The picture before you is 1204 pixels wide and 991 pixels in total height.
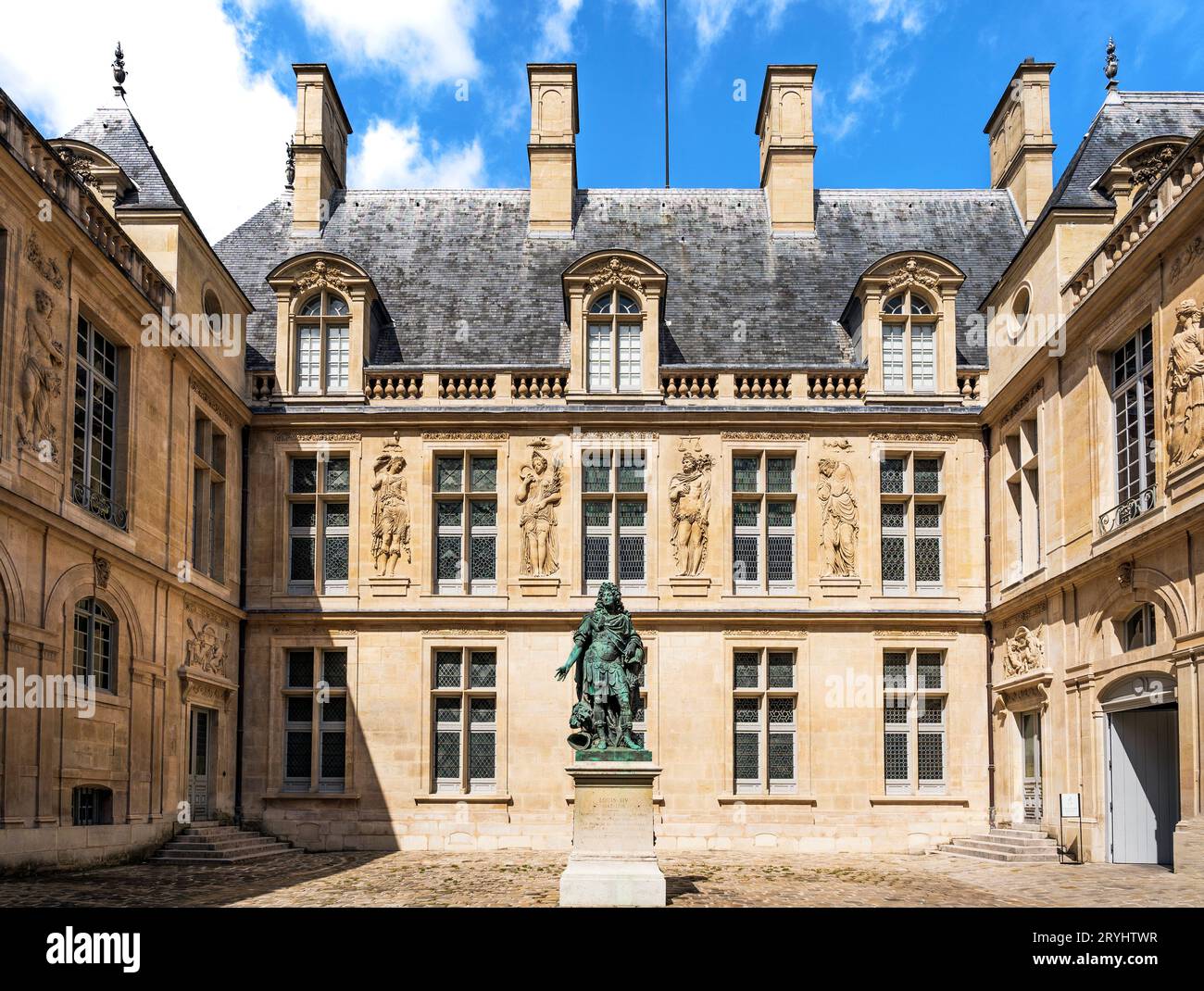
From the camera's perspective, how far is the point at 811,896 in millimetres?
13750

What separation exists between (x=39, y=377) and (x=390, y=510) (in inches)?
295

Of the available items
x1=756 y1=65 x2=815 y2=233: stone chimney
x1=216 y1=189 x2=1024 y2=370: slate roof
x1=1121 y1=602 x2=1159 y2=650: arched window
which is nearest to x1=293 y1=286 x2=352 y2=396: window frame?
x1=216 y1=189 x2=1024 y2=370: slate roof

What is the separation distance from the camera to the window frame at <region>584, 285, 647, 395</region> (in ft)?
70.9

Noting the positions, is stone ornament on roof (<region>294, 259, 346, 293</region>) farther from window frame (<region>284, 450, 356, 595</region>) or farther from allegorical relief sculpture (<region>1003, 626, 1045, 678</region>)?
allegorical relief sculpture (<region>1003, 626, 1045, 678</region>)

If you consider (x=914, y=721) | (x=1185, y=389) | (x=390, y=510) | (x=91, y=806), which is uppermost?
(x=1185, y=389)

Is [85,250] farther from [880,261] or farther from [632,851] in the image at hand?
[880,261]

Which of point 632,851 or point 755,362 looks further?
point 755,362

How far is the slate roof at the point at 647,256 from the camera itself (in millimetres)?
22516

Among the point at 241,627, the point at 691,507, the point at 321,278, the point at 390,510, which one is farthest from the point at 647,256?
A: the point at 241,627

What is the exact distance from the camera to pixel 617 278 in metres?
21.6

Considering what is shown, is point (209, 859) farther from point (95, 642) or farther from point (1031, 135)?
point (1031, 135)

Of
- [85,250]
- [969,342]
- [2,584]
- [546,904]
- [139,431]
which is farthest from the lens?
[969,342]

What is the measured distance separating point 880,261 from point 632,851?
11910mm

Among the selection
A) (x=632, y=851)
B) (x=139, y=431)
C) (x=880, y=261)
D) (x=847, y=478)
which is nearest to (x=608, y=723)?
(x=632, y=851)
